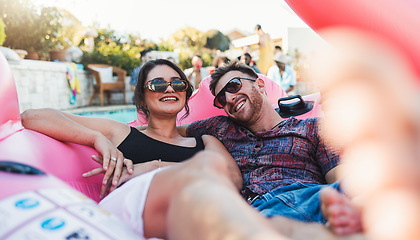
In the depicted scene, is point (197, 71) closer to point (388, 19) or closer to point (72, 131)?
point (72, 131)

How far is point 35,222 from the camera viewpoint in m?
0.92

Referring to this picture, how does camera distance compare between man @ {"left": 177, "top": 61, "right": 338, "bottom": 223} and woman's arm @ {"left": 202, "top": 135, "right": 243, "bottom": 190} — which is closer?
man @ {"left": 177, "top": 61, "right": 338, "bottom": 223}

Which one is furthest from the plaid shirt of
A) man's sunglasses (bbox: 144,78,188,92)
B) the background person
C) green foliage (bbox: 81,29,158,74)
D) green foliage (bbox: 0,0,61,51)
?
green foliage (bbox: 81,29,158,74)

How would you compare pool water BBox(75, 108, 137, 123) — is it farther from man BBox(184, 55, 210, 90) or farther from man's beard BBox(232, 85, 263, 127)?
man's beard BBox(232, 85, 263, 127)

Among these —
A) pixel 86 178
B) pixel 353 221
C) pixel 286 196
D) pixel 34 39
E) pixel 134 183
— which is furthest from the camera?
pixel 34 39

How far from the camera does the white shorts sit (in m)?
1.21

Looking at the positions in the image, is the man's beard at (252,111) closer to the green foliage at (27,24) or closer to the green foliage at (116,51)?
the green foliage at (27,24)

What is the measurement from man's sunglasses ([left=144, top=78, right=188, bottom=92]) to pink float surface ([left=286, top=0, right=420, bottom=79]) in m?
1.07

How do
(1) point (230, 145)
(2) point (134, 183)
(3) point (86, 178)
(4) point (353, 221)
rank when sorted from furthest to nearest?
(1) point (230, 145) → (3) point (86, 178) → (2) point (134, 183) → (4) point (353, 221)

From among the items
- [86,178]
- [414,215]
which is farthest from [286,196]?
[86,178]

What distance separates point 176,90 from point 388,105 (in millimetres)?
1589

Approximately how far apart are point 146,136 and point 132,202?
93 centimetres

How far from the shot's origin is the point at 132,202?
1.25m

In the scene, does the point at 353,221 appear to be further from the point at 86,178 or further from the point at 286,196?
the point at 86,178
